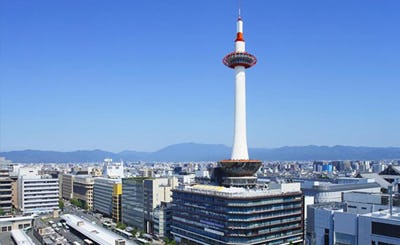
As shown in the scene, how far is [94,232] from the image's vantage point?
234 ft

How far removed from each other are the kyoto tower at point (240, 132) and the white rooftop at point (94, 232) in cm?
1975

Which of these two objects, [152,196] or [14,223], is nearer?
[152,196]

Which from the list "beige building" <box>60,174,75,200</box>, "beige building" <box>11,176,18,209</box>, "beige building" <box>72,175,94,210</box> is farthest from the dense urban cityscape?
"beige building" <box>60,174,75,200</box>

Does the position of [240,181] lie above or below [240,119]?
below

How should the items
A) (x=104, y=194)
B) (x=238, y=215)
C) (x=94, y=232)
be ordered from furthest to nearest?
(x=104, y=194), (x=94, y=232), (x=238, y=215)

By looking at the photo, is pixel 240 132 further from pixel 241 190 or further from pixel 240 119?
pixel 241 190

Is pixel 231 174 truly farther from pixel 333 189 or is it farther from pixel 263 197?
pixel 333 189

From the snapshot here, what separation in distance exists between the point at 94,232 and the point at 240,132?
3136 centimetres

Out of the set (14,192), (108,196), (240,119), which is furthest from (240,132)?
(14,192)

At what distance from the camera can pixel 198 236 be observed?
62375 millimetres

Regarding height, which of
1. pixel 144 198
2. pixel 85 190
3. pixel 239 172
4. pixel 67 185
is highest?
pixel 239 172

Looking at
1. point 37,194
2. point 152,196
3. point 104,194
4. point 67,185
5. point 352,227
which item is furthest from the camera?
point 67,185

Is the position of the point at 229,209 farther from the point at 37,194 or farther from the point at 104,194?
the point at 37,194

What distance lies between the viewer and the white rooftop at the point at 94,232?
65.1 m
